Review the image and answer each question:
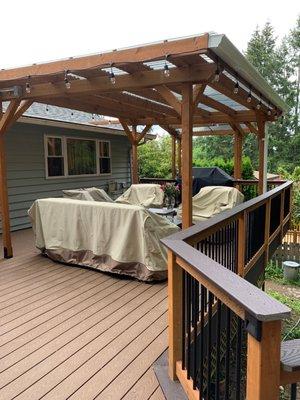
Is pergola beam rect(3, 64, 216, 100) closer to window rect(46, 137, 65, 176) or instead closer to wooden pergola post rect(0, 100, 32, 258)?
wooden pergola post rect(0, 100, 32, 258)

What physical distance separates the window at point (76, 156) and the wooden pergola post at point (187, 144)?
5439mm

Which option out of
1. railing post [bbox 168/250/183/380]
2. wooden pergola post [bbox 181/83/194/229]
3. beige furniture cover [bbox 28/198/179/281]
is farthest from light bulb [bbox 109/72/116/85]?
railing post [bbox 168/250/183/380]

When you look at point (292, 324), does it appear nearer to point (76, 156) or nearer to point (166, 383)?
point (166, 383)

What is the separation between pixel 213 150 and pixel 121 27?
13.9 metres

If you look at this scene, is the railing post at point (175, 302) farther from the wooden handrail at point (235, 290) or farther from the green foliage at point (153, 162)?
the green foliage at point (153, 162)

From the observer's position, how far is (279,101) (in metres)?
6.36

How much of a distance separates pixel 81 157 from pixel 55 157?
42.6 inches

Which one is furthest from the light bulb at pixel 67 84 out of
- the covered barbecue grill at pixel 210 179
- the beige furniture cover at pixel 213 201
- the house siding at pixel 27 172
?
the covered barbecue grill at pixel 210 179

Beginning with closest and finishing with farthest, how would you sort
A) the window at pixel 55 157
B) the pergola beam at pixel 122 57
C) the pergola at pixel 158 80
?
the pergola beam at pixel 122 57 → the pergola at pixel 158 80 → the window at pixel 55 157

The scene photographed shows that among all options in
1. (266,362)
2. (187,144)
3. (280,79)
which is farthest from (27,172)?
(280,79)

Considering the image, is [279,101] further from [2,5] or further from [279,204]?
[2,5]

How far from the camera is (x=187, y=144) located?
12.7 ft

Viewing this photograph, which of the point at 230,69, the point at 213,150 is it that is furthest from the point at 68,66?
the point at 213,150

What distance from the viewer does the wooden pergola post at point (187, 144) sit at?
3.77m
